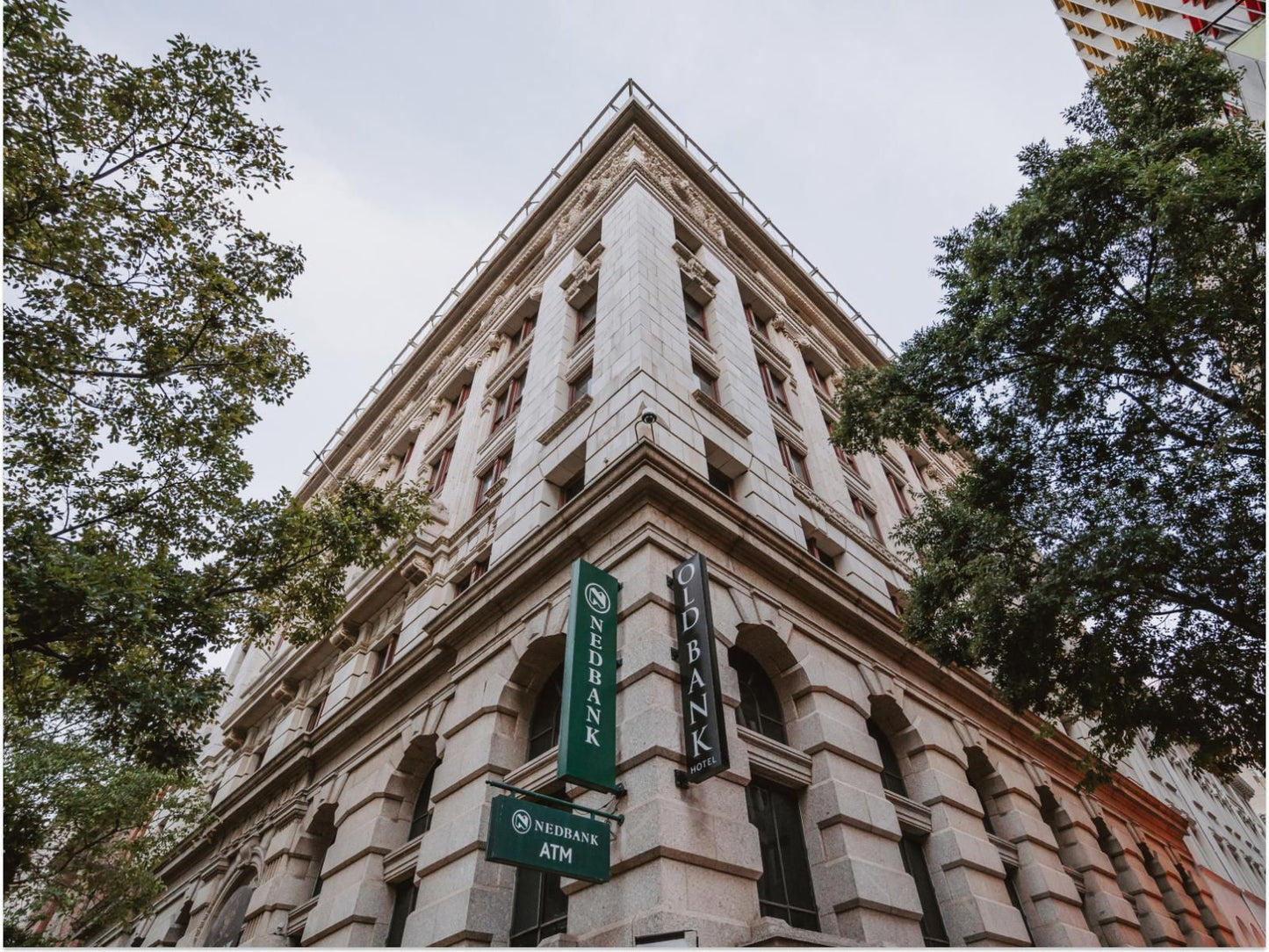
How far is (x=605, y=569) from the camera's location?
12.0 metres

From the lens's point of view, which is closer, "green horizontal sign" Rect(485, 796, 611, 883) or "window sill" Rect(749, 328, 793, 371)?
"green horizontal sign" Rect(485, 796, 611, 883)

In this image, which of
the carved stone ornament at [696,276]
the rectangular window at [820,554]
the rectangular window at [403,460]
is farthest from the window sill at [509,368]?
the rectangular window at [820,554]

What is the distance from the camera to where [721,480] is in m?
16.2

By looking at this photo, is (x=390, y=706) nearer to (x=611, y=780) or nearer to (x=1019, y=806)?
(x=611, y=780)

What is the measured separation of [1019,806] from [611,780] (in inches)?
452

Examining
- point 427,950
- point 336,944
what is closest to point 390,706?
point 336,944

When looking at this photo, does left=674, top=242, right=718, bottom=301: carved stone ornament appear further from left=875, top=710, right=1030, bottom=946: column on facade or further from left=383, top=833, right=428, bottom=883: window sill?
left=383, top=833, right=428, bottom=883: window sill

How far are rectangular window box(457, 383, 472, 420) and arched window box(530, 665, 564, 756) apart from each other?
17.8m

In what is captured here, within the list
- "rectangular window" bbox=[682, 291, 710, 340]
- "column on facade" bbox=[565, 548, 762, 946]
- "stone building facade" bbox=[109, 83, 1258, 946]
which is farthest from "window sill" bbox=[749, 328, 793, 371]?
"column on facade" bbox=[565, 548, 762, 946]

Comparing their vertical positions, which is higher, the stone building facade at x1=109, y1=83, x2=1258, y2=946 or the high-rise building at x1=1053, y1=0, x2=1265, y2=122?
the high-rise building at x1=1053, y1=0, x2=1265, y2=122

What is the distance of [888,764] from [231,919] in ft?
53.7

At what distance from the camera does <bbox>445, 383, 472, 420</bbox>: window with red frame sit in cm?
2911

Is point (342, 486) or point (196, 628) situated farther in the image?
point (342, 486)

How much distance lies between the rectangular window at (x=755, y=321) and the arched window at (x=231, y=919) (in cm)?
2265
